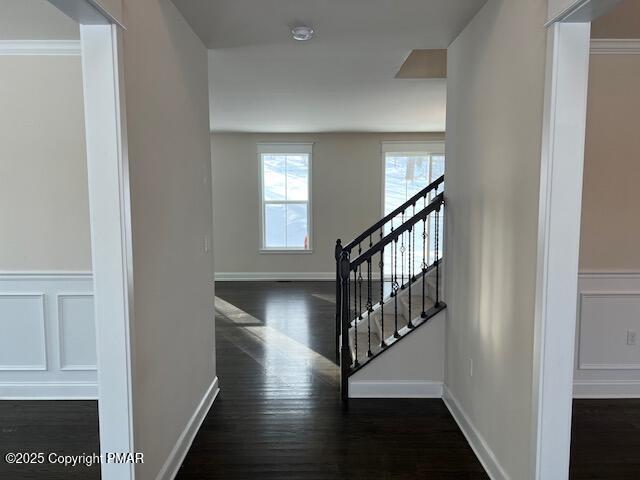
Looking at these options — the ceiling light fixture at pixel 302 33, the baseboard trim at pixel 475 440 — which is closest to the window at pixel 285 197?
the ceiling light fixture at pixel 302 33

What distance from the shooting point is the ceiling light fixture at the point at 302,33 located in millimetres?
2738

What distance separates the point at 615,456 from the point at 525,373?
1186 millimetres

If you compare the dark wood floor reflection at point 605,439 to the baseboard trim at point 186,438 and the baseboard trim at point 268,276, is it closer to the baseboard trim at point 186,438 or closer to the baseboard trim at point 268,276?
the baseboard trim at point 186,438

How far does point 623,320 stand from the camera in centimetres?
327

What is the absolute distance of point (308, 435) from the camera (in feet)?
9.23

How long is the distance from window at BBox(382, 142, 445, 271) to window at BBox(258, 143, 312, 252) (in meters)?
1.42

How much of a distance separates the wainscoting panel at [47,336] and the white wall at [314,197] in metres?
4.66

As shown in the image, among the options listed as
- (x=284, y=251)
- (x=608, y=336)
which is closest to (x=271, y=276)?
(x=284, y=251)

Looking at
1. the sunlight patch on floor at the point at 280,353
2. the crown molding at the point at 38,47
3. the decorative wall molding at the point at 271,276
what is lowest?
the sunlight patch on floor at the point at 280,353

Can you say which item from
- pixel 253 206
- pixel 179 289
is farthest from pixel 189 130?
pixel 253 206

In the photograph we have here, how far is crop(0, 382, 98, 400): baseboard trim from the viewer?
3.34 metres

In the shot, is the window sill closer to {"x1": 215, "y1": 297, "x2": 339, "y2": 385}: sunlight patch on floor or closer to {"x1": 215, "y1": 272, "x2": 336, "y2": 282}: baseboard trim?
{"x1": 215, "y1": 272, "x2": 336, "y2": 282}: baseboard trim

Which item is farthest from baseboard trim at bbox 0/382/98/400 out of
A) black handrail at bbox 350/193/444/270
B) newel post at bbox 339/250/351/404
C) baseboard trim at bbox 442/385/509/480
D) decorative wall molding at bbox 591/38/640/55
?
decorative wall molding at bbox 591/38/640/55

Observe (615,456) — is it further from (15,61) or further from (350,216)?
(350,216)
